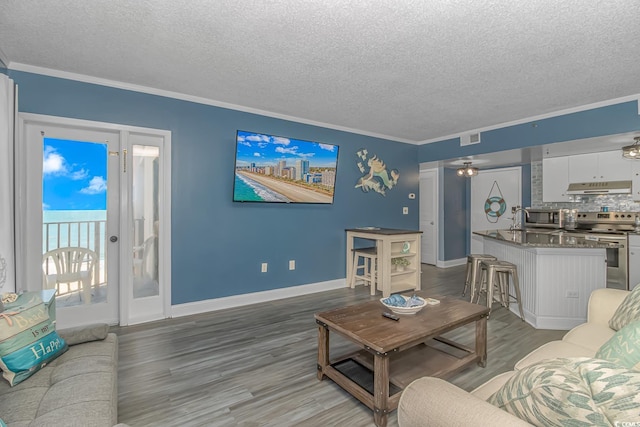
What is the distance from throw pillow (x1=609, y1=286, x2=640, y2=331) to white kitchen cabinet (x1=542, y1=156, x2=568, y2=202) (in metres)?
4.06

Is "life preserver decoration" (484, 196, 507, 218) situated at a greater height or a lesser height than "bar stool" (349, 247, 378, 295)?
greater

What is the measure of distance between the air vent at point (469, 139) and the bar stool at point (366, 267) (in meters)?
2.21

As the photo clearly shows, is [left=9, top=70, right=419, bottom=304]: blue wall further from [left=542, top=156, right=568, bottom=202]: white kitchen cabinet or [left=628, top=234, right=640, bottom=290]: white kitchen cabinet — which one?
[left=628, top=234, right=640, bottom=290]: white kitchen cabinet

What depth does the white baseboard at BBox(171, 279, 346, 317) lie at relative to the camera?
3.53 meters

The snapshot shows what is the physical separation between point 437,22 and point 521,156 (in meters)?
3.76

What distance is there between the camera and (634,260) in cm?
427

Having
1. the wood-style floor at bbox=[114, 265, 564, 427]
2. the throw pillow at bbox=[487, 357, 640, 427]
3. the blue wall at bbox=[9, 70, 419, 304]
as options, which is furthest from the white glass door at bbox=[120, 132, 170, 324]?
the throw pillow at bbox=[487, 357, 640, 427]

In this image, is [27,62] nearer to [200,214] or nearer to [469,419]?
[200,214]

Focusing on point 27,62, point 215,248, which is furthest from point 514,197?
point 27,62

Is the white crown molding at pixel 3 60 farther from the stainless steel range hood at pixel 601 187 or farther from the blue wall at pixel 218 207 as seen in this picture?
the stainless steel range hood at pixel 601 187

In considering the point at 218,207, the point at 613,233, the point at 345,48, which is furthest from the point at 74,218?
the point at 613,233

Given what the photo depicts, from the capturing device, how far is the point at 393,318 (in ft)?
7.02

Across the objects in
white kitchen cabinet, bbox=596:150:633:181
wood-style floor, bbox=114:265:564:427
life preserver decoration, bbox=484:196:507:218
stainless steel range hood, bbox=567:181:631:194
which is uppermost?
white kitchen cabinet, bbox=596:150:633:181

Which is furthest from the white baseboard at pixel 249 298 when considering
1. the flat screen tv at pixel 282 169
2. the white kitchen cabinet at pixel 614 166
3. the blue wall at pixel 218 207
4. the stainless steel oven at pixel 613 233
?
the white kitchen cabinet at pixel 614 166
